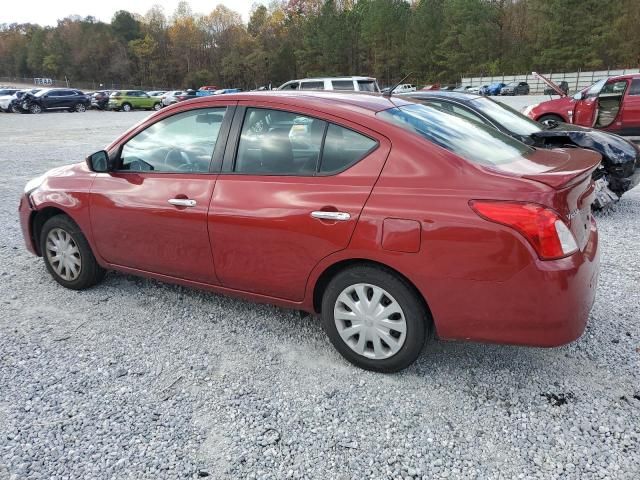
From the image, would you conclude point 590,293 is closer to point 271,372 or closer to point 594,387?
point 594,387

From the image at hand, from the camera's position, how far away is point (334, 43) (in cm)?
8919

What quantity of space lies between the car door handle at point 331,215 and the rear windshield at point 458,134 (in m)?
0.61

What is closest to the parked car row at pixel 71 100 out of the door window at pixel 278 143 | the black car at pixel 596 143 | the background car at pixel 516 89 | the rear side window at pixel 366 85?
the rear side window at pixel 366 85

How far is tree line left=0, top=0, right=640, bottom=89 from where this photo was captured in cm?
6662

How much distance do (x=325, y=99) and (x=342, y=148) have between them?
0.43 metres

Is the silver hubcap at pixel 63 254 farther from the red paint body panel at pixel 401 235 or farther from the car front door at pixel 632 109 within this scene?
the car front door at pixel 632 109

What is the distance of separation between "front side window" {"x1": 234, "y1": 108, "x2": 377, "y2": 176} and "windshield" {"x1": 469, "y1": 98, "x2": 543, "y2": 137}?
13.1 feet

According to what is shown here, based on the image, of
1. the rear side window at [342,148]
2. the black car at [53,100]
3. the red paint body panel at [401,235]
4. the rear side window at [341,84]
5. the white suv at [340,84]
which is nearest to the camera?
the red paint body panel at [401,235]

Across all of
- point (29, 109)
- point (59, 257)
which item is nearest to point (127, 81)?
point (29, 109)

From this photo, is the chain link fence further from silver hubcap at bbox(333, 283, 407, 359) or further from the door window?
silver hubcap at bbox(333, 283, 407, 359)

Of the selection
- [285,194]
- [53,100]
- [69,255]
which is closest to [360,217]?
[285,194]

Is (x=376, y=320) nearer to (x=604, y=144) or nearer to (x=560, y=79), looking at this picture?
(x=604, y=144)

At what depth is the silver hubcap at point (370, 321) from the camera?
2.93 meters

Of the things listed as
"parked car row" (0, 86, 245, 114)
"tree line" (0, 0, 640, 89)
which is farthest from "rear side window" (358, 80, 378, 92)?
"tree line" (0, 0, 640, 89)
